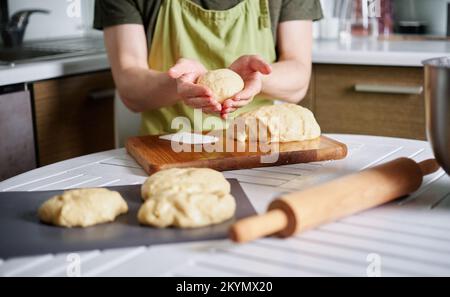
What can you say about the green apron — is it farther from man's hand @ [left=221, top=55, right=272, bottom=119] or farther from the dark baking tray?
the dark baking tray

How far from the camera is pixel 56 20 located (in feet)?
7.60

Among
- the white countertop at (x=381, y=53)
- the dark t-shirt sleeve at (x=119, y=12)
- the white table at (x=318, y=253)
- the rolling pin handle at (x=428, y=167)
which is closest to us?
the white table at (x=318, y=253)

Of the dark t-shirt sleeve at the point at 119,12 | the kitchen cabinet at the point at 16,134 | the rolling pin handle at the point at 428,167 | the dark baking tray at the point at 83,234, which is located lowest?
the kitchen cabinet at the point at 16,134

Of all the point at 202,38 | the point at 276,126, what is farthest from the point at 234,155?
the point at 202,38

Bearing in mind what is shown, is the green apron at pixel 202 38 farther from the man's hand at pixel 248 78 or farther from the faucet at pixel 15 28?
the faucet at pixel 15 28

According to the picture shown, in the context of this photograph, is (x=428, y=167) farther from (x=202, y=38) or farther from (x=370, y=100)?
(x=370, y=100)

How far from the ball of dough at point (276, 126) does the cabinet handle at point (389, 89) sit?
34.7 inches

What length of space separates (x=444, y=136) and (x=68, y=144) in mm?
1352

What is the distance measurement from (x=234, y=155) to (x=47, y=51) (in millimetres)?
1196

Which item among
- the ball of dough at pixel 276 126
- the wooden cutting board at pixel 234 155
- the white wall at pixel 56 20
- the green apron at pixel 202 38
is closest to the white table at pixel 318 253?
the wooden cutting board at pixel 234 155

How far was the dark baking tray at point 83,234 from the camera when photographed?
699mm

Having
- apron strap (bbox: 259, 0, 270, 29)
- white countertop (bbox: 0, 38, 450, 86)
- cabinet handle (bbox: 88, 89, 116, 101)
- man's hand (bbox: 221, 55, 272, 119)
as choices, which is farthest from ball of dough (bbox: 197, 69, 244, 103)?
cabinet handle (bbox: 88, 89, 116, 101)

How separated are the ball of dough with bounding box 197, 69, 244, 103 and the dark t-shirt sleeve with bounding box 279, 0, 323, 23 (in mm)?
454
